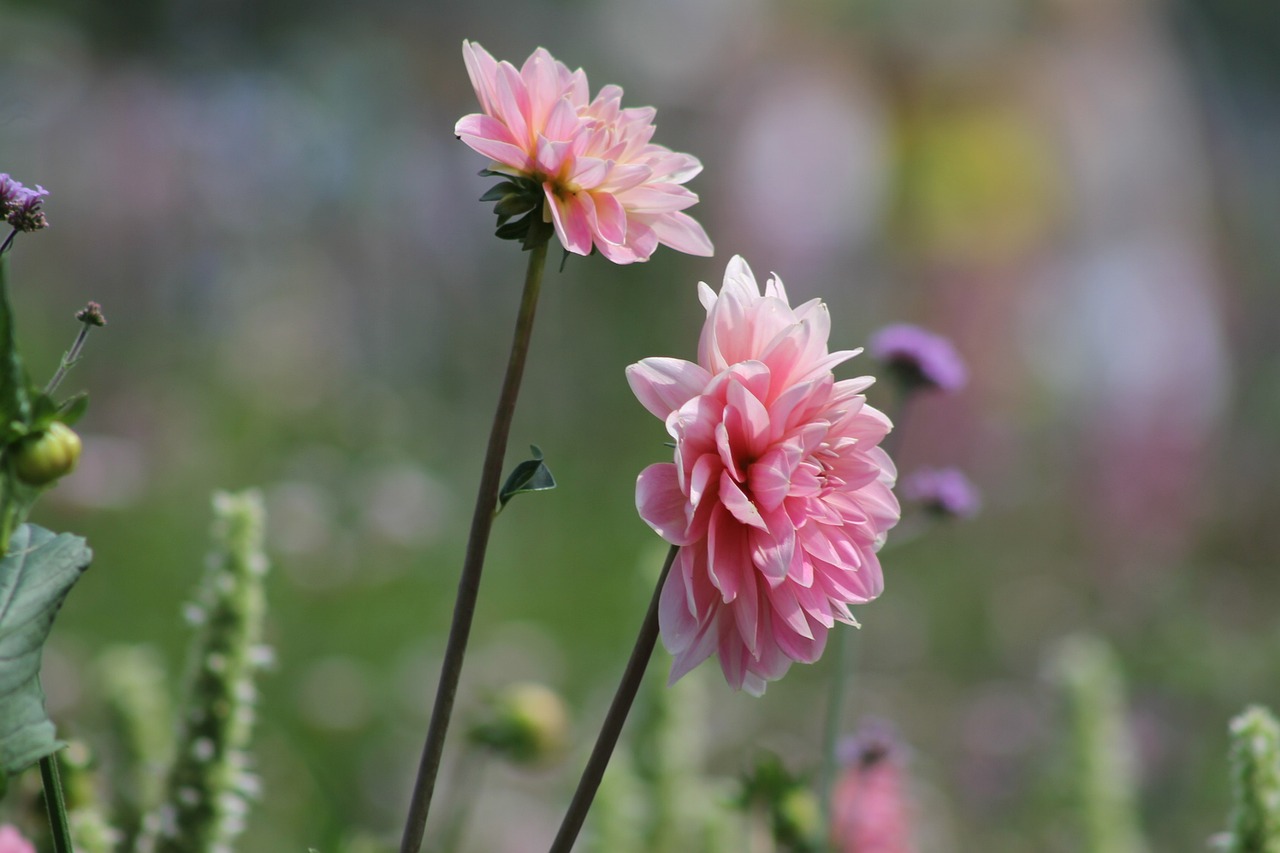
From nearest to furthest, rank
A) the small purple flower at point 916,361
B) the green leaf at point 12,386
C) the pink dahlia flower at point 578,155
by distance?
1. the green leaf at point 12,386
2. the pink dahlia flower at point 578,155
3. the small purple flower at point 916,361

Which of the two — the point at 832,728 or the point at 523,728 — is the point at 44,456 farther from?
the point at 523,728

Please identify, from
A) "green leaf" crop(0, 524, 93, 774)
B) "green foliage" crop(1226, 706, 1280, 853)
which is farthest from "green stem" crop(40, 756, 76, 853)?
"green foliage" crop(1226, 706, 1280, 853)

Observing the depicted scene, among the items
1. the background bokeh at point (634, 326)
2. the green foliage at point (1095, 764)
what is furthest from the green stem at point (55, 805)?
the background bokeh at point (634, 326)

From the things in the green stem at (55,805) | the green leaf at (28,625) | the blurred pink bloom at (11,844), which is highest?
the green leaf at (28,625)

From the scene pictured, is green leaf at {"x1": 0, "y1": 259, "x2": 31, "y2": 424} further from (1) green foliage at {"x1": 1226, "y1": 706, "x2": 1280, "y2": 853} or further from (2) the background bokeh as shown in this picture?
(2) the background bokeh

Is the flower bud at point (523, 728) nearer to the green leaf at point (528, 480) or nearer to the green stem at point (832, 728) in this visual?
the green stem at point (832, 728)
